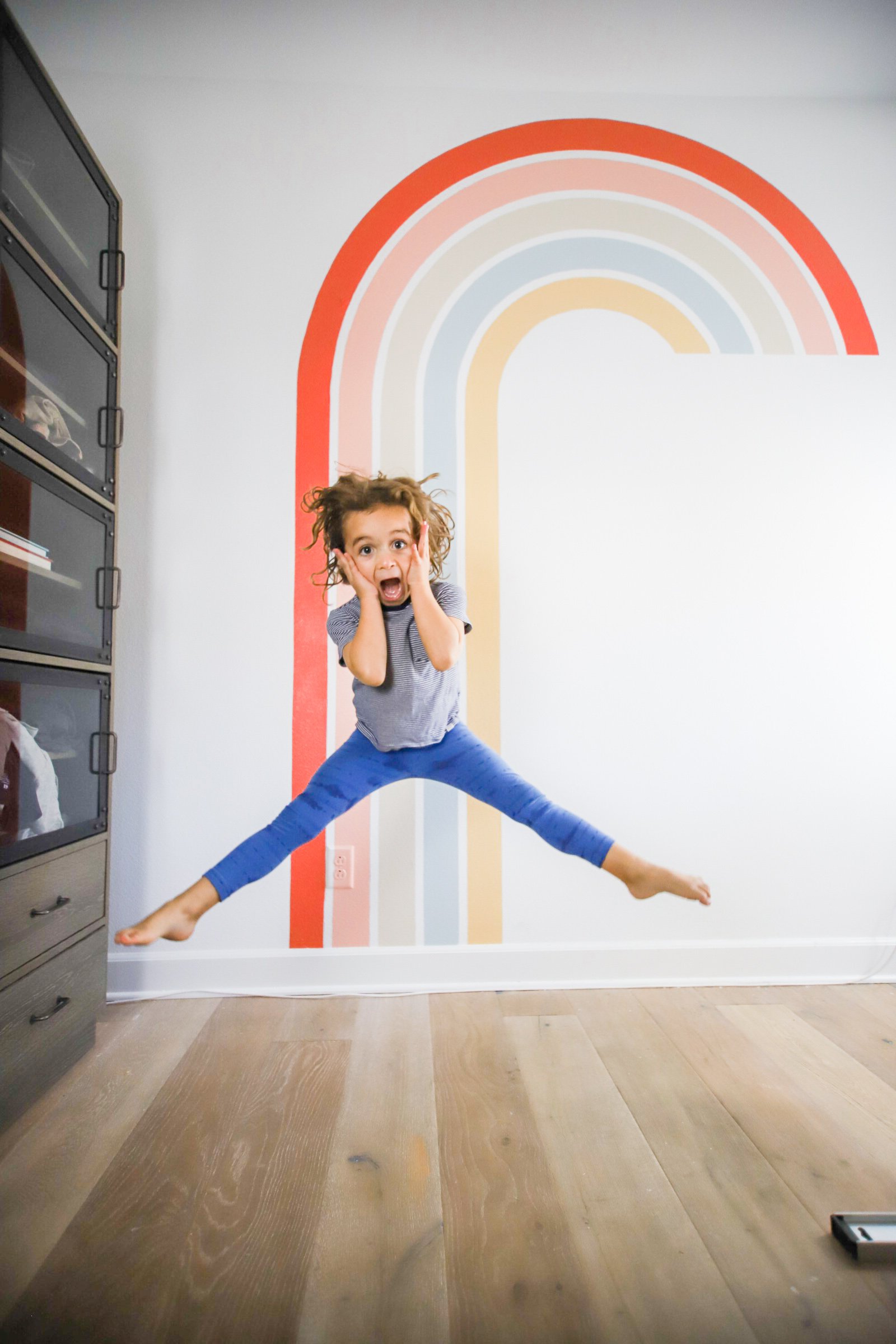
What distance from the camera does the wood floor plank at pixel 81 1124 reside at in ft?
3.85

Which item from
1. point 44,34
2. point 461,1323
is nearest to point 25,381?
point 44,34

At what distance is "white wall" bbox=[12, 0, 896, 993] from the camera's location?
2.15 meters

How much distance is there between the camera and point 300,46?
2.15m

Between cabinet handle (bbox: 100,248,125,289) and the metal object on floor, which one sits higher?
cabinet handle (bbox: 100,248,125,289)

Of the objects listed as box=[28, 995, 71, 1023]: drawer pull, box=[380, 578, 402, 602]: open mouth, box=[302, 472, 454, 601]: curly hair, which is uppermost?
box=[302, 472, 454, 601]: curly hair

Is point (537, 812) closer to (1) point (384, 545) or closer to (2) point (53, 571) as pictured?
(1) point (384, 545)

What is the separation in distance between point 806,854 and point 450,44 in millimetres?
2774

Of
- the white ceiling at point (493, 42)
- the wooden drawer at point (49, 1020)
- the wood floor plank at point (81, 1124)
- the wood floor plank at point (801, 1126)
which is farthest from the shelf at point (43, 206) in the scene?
the wood floor plank at point (801, 1126)

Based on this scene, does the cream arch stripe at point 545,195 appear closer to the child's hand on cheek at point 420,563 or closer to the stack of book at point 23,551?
the child's hand on cheek at point 420,563

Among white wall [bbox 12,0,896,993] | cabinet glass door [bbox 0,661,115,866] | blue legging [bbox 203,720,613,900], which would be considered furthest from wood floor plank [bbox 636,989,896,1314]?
cabinet glass door [bbox 0,661,115,866]

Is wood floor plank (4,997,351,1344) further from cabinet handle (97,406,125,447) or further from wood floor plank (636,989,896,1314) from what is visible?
cabinet handle (97,406,125,447)

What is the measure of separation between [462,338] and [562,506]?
0.63m

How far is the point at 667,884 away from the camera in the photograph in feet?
5.41

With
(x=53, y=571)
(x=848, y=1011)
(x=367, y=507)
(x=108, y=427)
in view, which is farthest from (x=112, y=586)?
(x=848, y=1011)
